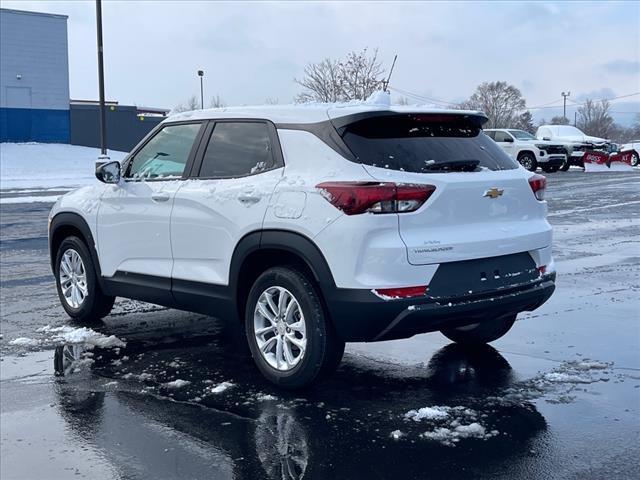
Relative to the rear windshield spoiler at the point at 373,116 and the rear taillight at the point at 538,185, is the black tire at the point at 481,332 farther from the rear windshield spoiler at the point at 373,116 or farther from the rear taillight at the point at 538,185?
the rear windshield spoiler at the point at 373,116

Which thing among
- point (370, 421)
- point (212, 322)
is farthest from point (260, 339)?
point (212, 322)

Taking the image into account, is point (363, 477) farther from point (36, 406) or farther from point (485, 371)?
point (36, 406)

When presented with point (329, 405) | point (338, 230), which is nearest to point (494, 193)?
point (338, 230)

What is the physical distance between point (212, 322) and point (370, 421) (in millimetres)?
3040

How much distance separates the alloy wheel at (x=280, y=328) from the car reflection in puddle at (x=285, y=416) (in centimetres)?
23

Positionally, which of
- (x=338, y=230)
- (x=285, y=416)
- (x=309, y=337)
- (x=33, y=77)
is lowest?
(x=285, y=416)

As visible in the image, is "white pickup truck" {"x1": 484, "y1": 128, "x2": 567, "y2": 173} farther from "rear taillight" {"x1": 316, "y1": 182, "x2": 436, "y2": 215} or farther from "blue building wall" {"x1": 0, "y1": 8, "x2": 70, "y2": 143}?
"blue building wall" {"x1": 0, "y1": 8, "x2": 70, "y2": 143}

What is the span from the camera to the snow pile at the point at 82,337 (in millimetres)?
6715

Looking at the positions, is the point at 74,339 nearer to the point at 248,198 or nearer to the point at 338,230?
the point at 248,198

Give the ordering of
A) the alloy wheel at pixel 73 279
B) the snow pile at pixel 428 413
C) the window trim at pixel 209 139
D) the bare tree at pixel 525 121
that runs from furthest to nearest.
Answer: the bare tree at pixel 525 121, the alloy wheel at pixel 73 279, the window trim at pixel 209 139, the snow pile at pixel 428 413

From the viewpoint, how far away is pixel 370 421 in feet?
15.8

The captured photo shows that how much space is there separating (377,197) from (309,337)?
1028 mm

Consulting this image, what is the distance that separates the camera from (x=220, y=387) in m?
5.50

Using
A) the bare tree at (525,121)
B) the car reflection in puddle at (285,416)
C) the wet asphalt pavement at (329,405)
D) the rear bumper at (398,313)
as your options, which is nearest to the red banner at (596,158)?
the wet asphalt pavement at (329,405)
